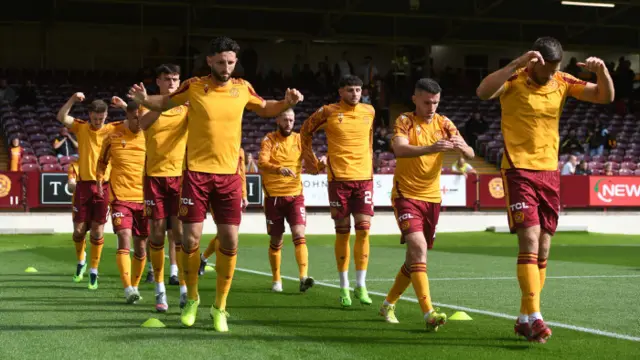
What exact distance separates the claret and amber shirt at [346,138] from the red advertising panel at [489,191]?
18798 mm

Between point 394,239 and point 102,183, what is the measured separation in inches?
552

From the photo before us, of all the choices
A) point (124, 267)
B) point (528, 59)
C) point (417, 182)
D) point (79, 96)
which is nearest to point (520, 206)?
point (528, 59)

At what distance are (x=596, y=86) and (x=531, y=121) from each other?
565 mm

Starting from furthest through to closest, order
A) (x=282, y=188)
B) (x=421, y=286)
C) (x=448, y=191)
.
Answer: (x=448, y=191) < (x=282, y=188) < (x=421, y=286)

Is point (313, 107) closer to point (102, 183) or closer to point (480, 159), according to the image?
point (480, 159)

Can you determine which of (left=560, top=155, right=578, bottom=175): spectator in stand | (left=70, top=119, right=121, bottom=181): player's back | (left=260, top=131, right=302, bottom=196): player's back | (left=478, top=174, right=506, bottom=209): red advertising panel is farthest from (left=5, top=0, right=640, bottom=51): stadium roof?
(left=260, top=131, right=302, bottom=196): player's back

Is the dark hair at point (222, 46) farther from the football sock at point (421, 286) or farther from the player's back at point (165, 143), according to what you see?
the football sock at point (421, 286)

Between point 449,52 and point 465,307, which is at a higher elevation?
point 449,52

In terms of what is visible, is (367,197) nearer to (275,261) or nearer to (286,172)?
(286,172)

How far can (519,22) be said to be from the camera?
41062 millimetres

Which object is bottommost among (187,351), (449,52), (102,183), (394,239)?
(394,239)

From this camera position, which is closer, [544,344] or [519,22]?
[544,344]

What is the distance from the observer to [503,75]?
7.15 metres

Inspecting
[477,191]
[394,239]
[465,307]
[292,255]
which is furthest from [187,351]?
[477,191]
